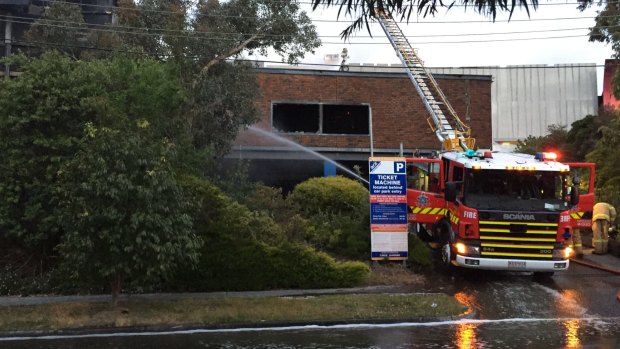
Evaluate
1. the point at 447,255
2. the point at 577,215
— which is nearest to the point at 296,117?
the point at 447,255

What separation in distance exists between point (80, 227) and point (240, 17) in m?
9.75

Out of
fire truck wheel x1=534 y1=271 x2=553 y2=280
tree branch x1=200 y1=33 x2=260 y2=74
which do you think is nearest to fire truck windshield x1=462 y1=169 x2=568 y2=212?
fire truck wheel x1=534 y1=271 x2=553 y2=280

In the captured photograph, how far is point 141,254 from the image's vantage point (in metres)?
9.95

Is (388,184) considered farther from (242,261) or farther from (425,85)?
(425,85)

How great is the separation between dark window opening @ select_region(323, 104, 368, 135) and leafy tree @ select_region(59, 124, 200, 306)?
16341 millimetres

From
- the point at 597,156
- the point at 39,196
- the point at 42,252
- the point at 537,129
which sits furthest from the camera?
the point at 537,129

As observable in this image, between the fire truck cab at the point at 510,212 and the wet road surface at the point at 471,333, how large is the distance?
3.00 ft

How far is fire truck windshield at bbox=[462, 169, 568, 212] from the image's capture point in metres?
12.9

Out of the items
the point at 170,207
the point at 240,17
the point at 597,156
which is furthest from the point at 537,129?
the point at 170,207

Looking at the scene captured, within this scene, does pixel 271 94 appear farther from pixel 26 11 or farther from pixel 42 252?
pixel 42 252

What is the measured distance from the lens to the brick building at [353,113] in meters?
25.7

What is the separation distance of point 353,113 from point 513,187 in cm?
1410

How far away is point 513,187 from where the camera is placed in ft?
42.5

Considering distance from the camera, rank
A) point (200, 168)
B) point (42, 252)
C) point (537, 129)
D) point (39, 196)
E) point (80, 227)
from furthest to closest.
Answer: point (537, 129) < point (200, 168) < point (42, 252) < point (39, 196) < point (80, 227)
